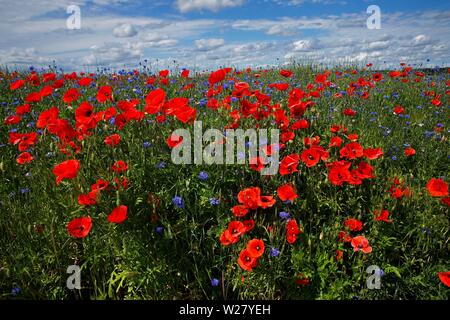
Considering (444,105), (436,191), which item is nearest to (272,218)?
(436,191)

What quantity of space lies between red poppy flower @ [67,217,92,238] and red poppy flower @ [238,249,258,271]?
35.3 inches

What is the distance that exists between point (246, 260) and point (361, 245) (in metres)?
0.76

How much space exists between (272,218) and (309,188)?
1.44ft

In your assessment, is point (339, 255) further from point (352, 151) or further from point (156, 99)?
point (156, 99)

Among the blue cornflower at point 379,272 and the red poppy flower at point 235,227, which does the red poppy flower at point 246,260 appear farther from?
the blue cornflower at point 379,272

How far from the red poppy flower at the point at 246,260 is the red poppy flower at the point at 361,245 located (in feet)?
2.25

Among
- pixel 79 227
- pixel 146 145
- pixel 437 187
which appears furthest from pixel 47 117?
pixel 437 187

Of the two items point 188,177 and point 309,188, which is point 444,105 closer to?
point 309,188

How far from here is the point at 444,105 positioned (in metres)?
5.51

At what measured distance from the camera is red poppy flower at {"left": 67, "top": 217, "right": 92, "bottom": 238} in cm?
189

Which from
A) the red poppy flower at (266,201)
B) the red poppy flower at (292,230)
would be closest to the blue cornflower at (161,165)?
the red poppy flower at (266,201)

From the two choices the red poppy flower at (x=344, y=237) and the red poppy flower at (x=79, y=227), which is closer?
the red poppy flower at (x=79, y=227)

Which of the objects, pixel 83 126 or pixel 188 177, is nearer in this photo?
pixel 83 126

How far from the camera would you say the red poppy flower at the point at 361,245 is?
2.05 metres
